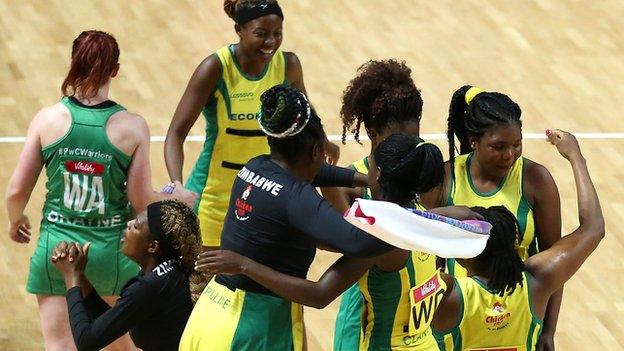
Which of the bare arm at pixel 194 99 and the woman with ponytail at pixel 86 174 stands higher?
the bare arm at pixel 194 99

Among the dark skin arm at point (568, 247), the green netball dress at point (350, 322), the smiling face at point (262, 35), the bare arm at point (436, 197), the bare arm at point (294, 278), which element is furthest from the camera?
the smiling face at point (262, 35)

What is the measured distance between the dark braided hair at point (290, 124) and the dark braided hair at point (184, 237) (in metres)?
0.55

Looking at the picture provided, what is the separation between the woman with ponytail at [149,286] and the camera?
4.88 m

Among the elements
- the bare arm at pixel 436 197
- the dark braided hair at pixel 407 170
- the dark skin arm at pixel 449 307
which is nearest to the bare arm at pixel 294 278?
the dark braided hair at pixel 407 170

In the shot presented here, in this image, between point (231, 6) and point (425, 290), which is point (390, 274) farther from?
point (231, 6)

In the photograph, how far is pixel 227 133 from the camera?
6613 millimetres

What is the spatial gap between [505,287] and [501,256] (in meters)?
0.12

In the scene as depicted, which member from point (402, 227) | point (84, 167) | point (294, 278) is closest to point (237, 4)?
point (84, 167)

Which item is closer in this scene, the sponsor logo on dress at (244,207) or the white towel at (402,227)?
the white towel at (402,227)

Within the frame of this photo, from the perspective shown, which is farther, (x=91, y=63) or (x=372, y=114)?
(x=91, y=63)

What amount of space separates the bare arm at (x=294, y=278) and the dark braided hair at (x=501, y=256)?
0.48m

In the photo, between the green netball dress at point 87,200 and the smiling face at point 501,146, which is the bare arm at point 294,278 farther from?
the green netball dress at point 87,200

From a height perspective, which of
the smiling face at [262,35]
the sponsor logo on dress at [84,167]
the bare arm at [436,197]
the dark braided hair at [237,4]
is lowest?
the sponsor logo on dress at [84,167]

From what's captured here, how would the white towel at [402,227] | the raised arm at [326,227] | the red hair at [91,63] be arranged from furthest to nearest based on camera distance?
the red hair at [91,63]
the raised arm at [326,227]
the white towel at [402,227]
